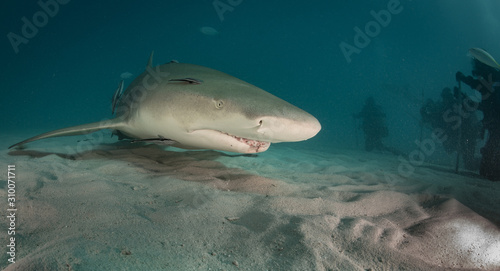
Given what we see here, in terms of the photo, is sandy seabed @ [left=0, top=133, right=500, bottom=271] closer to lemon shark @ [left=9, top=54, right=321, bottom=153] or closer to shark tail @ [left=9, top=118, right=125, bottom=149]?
lemon shark @ [left=9, top=54, right=321, bottom=153]

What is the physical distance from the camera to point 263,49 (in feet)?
382

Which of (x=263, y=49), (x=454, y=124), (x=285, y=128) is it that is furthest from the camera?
(x=263, y=49)

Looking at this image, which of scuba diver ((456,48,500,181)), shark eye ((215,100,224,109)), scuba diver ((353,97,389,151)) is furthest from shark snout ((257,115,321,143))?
scuba diver ((353,97,389,151))

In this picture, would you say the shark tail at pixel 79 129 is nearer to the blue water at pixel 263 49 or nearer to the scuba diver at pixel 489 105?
the scuba diver at pixel 489 105

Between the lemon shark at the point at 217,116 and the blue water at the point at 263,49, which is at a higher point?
the blue water at the point at 263,49

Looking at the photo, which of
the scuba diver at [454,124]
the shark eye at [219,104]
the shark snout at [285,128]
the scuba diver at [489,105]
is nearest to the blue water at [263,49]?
the scuba diver at [454,124]

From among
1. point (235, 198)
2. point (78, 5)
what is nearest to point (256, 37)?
point (78, 5)

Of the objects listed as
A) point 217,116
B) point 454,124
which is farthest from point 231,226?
point 454,124

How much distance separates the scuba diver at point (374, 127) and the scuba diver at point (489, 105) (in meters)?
7.15

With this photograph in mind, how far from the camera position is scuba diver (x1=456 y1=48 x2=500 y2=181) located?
5.25 meters

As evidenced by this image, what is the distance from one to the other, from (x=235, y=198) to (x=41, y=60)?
4004 inches

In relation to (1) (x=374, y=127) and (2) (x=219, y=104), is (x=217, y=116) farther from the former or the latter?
(1) (x=374, y=127)

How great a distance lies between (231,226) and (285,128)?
0.89 meters

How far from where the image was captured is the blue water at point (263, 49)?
6188 centimetres
